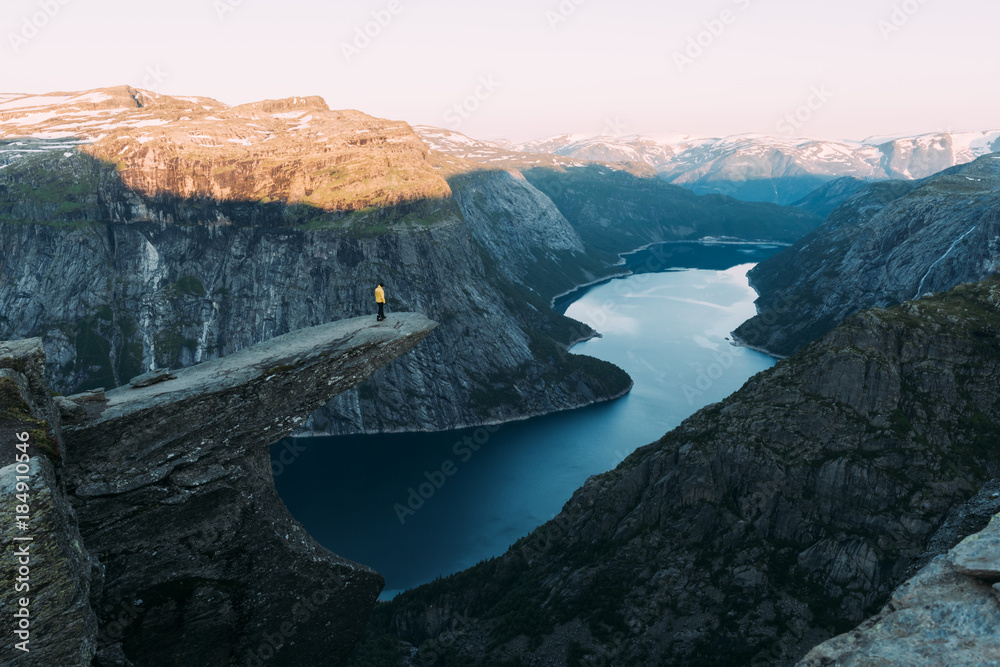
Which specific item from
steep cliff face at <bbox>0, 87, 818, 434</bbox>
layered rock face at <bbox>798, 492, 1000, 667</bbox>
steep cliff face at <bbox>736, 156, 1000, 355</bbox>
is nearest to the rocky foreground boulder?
layered rock face at <bbox>798, 492, 1000, 667</bbox>

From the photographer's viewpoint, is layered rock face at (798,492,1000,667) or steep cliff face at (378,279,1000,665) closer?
layered rock face at (798,492,1000,667)

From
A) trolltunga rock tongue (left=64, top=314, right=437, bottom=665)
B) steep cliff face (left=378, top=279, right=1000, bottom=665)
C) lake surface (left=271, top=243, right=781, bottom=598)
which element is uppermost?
trolltunga rock tongue (left=64, top=314, right=437, bottom=665)

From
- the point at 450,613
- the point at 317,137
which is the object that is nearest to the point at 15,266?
the point at 317,137

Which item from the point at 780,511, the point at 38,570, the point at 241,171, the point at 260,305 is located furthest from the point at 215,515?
the point at 241,171

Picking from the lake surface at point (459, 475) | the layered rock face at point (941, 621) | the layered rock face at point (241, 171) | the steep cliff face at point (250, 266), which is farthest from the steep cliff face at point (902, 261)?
the layered rock face at point (941, 621)

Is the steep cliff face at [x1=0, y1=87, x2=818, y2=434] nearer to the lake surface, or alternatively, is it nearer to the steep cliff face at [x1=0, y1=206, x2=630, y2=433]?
the steep cliff face at [x1=0, y1=206, x2=630, y2=433]

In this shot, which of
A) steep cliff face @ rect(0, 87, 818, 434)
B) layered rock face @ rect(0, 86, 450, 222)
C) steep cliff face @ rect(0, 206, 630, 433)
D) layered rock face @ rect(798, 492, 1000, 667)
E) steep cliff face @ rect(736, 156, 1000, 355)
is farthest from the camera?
layered rock face @ rect(0, 86, 450, 222)

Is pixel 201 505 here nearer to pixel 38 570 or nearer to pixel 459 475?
pixel 38 570

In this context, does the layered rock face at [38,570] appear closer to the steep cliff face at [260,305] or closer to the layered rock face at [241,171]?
the steep cliff face at [260,305]
